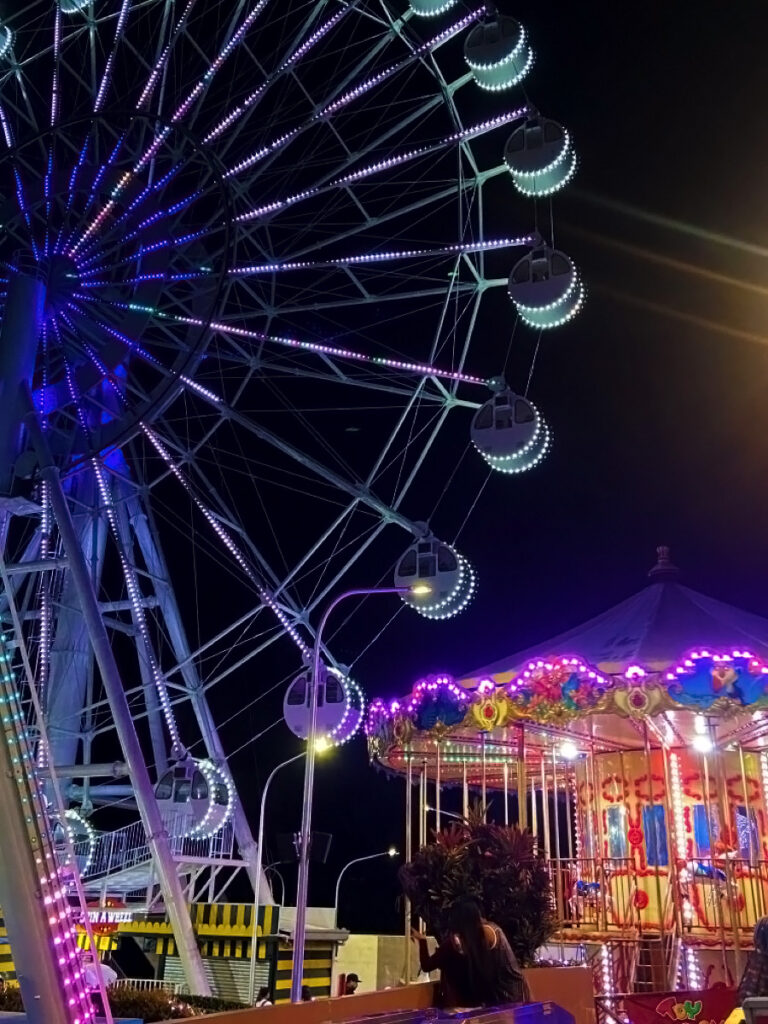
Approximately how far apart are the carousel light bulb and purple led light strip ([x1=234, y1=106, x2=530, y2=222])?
9529 millimetres

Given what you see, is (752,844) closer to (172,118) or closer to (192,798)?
(192,798)

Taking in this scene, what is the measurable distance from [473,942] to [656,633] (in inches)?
316

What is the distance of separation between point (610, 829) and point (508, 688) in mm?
3704

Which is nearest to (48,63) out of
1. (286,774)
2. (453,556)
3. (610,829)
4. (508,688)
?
(453,556)

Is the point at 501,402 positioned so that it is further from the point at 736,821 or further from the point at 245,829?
the point at 245,829

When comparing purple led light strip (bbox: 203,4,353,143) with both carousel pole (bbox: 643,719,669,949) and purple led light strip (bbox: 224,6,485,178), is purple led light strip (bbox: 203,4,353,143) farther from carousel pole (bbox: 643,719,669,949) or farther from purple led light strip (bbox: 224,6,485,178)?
carousel pole (bbox: 643,719,669,949)

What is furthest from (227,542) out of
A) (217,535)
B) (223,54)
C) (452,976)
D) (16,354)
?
(452,976)

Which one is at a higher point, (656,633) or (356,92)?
(356,92)

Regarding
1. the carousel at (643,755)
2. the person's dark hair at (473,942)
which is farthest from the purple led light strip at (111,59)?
the person's dark hair at (473,942)

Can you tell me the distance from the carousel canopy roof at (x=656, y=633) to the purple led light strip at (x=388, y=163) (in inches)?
293

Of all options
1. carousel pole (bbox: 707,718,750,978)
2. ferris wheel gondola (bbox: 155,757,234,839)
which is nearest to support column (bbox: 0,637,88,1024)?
carousel pole (bbox: 707,718,750,978)

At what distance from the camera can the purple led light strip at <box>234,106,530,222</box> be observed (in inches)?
590

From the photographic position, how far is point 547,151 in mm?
15492

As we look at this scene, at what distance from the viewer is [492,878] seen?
8.22m
